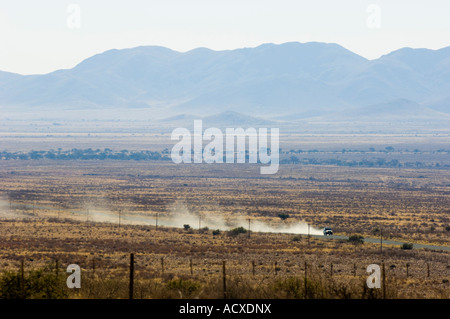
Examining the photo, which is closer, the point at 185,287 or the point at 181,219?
the point at 185,287

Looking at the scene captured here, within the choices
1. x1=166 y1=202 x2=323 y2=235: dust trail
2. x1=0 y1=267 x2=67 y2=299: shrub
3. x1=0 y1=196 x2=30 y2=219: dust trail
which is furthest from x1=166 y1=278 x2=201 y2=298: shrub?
x1=0 y1=196 x2=30 y2=219: dust trail

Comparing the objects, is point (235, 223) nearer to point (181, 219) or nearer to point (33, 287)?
point (181, 219)

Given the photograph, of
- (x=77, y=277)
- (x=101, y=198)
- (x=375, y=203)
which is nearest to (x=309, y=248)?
(x=77, y=277)

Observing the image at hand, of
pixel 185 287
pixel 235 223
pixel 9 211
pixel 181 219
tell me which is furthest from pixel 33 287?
pixel 9 211

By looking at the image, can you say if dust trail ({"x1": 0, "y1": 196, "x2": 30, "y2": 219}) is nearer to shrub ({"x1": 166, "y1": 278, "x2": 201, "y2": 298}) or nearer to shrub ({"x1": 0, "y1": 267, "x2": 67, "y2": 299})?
shrub ({"x1": 166, "y1": 278, "x2": 201, "y2": 298})

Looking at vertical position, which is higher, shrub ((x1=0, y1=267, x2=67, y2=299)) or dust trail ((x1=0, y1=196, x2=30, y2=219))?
shrub ((x1=0, y1=267, x2=67, y2=299))

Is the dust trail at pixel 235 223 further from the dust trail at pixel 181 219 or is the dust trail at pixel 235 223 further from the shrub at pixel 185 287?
the shrub at pixel 185 287

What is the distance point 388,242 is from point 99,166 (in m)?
137

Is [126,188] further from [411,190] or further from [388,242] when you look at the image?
[388,242]

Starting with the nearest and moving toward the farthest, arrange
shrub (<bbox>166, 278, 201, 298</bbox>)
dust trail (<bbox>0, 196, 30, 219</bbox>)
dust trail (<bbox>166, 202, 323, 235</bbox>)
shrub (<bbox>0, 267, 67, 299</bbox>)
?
1. shrub (<bbox>0, 267, 67, 299</bbox>)
2. shrub (<bbox>166, 278, 201, 298</bbox>)
3. dust trail (<bbox>166, 202, 323, 235</bbox>)
4. dust trail (<bbox>0, 196, 30, 219</bbox>)

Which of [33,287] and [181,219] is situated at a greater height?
[33,287]

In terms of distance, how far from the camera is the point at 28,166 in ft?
622

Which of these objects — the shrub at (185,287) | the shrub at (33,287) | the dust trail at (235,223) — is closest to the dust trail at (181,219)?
the dust trail at (235,223)
